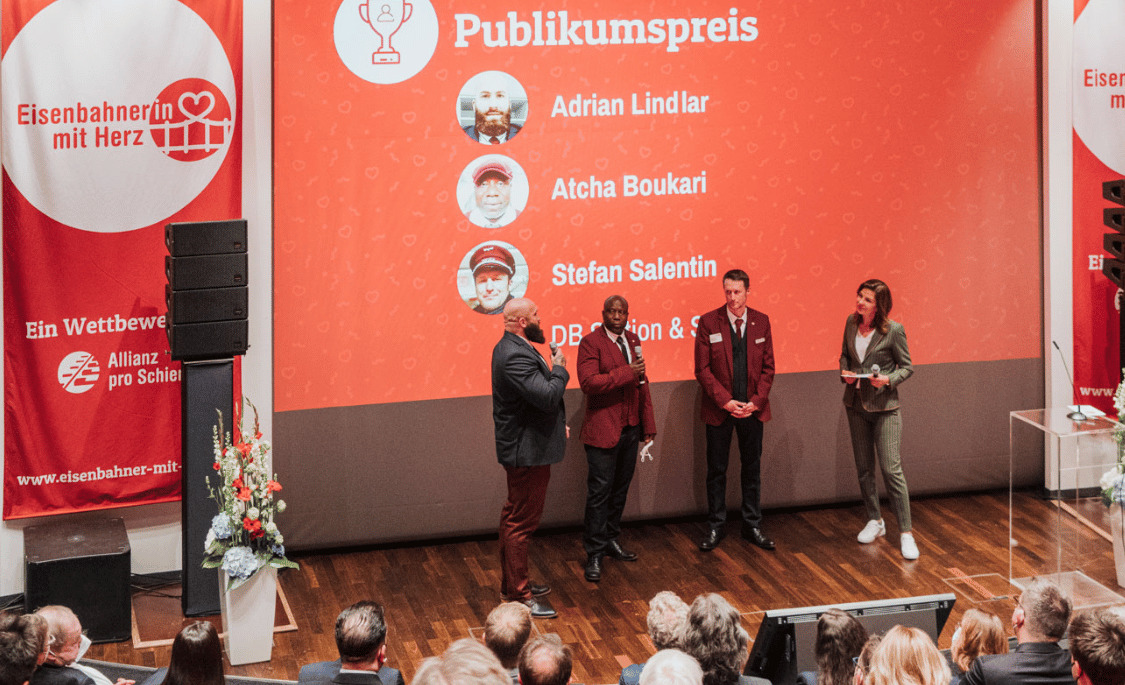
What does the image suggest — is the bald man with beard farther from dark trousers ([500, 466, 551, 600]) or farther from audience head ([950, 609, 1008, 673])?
audience head ([950, 609, 1008, 673])

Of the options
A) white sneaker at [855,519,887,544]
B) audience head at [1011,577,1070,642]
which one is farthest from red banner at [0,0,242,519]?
audience head at [1011,577,1070,642]

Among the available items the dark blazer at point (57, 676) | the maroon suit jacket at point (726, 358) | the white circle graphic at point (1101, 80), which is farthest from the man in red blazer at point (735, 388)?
the dark blazer at point (57, 676)

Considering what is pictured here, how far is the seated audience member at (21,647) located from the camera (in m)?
4.01

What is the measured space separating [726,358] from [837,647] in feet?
11.6

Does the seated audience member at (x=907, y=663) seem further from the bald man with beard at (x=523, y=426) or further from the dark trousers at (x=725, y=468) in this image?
the dark trousers at (x=725, y=468)

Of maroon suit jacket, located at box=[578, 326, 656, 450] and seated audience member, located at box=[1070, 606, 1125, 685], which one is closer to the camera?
seated audience member, located at box=[1070, 606, 1125, 685]

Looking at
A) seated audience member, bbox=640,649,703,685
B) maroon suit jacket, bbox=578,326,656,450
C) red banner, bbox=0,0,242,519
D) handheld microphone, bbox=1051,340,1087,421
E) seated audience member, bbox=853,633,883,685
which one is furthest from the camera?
maroon suit jacket, bbox=578,326,656,450

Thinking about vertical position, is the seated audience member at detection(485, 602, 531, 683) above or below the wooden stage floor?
above

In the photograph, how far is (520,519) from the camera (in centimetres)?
653

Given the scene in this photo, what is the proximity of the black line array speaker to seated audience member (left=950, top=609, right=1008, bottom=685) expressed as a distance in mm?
3728

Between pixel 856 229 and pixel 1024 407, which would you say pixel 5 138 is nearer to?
pixel 856 229

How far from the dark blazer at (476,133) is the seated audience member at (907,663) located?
439 centimetres

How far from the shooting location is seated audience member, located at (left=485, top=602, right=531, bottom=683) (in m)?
4.22

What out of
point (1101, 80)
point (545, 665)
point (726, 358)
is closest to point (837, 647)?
point (545, 665)
